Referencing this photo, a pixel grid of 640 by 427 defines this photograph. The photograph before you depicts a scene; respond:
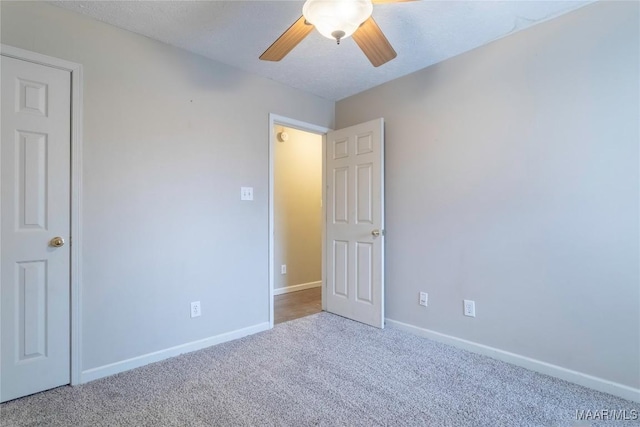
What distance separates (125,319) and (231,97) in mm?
1868

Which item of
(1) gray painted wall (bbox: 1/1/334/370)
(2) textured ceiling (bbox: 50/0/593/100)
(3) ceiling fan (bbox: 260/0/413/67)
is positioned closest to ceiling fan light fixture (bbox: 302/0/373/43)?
(3) ceiling fan (bbox: 260/0/413/67)

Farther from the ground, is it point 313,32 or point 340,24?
point 313,32

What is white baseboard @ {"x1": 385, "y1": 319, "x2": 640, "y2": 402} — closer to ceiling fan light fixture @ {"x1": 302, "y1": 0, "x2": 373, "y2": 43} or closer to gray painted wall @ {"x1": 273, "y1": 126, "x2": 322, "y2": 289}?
gray painted wall @ {"x1": 273, "y1": 126, "x2": 322, "y2": 289}

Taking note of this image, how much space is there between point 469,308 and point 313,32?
2323mm

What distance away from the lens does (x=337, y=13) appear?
53.6 inches

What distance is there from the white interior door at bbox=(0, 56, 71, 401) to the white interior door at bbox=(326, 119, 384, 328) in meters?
2.18

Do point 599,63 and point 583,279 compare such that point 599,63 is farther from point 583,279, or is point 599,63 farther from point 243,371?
point 243,371

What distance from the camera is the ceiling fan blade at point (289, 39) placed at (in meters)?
1.58

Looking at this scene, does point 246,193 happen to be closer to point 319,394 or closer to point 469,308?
point 319,394

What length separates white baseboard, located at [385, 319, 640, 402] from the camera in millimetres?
1766

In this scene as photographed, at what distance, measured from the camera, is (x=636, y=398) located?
1718mm

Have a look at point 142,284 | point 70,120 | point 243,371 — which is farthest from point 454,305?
point 70,120

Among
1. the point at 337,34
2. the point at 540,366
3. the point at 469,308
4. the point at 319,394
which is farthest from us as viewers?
the point at 469,308

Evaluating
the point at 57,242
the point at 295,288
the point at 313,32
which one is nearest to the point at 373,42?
the point at 313,32
